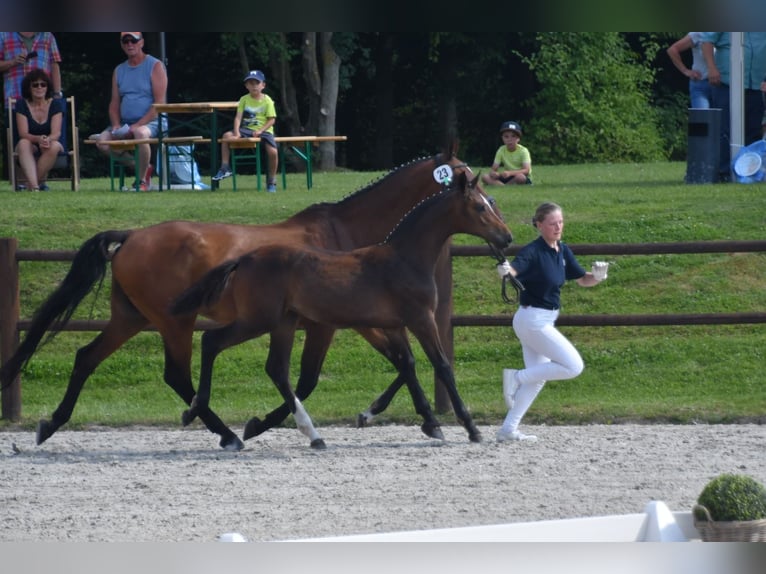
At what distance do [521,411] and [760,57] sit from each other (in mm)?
7768

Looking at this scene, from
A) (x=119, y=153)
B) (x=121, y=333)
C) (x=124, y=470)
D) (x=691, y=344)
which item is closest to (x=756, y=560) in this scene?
(x=124, y=470)

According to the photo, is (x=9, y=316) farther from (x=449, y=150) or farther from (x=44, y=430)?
(x=449, y=150)

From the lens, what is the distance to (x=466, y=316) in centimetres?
873

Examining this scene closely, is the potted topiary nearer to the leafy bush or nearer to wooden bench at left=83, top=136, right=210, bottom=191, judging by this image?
the leafy bush

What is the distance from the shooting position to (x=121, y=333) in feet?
25.8

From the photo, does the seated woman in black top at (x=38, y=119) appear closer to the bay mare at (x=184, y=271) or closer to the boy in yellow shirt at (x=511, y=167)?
the boy in yellow shirt at (x=511, y=167)

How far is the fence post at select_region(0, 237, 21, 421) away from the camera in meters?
8.77

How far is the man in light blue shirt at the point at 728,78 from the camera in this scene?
13.9 m

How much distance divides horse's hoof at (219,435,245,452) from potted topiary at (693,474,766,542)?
165 inches

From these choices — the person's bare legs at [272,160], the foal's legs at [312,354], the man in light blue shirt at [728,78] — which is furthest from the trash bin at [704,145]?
the foal's legs at [312,354]

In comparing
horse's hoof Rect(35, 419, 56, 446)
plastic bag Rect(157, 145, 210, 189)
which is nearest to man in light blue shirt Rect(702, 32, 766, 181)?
plastic bag Rect(157, 145, 210, 189)

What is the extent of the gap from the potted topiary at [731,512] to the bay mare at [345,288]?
373cm

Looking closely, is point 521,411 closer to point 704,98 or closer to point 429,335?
point 429,335
